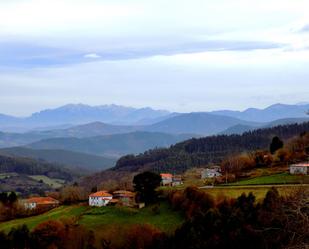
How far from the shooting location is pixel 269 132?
12638cm

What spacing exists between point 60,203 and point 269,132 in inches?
3330

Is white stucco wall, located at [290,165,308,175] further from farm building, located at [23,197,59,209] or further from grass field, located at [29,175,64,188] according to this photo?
grass field, located at [29,175,64,188]

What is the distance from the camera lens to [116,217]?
37969 mm

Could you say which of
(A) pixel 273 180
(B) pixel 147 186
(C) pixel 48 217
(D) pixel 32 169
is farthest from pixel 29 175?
(A) pixel 273 180

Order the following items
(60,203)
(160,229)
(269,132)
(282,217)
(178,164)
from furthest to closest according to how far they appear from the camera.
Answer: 1. (269,132)
2. (178,164)
3. (60,203)
4. (160,229)
5. (282,217)

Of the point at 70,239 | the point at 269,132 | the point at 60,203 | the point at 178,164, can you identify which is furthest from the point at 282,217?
the point at 269,132

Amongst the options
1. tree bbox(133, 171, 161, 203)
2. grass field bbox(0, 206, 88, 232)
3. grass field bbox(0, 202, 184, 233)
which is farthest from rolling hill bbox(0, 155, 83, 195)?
tree bbox(133, 171, 161, 203)

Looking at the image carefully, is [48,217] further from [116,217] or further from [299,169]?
[299,169]

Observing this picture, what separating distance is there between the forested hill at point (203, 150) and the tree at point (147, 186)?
196ft

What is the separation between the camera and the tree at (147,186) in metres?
40.8

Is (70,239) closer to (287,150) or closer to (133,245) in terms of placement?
(133,245)

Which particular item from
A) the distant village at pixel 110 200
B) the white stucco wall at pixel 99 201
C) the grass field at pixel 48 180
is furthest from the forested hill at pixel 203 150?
the white stucco wall at pixel 99 201

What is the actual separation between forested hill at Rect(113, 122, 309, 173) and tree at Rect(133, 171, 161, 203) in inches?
2351

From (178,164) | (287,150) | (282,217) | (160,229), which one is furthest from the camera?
(178,164)
